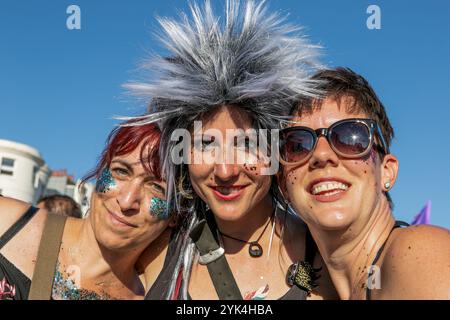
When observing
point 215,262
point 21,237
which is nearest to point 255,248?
point 215,262

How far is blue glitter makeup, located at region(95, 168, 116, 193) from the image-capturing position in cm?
298

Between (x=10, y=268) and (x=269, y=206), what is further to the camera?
(x=269, y=206)

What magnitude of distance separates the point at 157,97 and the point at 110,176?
0.58 meters

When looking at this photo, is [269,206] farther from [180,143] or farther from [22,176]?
[22,176]

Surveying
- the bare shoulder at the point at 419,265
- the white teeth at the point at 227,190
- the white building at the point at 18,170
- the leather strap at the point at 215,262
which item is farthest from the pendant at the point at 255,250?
the white building at the point at 18,170

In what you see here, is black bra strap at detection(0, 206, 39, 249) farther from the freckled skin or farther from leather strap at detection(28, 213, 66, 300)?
the freckled skin

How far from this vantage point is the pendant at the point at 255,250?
2.84 metres

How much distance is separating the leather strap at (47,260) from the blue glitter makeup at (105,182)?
32 cm

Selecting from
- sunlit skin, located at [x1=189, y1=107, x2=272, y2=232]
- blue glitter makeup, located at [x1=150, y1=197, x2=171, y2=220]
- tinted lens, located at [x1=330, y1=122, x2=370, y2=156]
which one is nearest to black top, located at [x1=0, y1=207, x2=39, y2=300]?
blue glitter makeup, located at [x1=150, y1=197, x2=171, y2=220]

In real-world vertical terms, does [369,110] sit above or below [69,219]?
above

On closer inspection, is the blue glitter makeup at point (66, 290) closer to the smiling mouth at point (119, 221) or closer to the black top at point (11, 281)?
the black top at point (11, 281)

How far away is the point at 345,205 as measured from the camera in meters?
2.27

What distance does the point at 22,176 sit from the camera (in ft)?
90.7
